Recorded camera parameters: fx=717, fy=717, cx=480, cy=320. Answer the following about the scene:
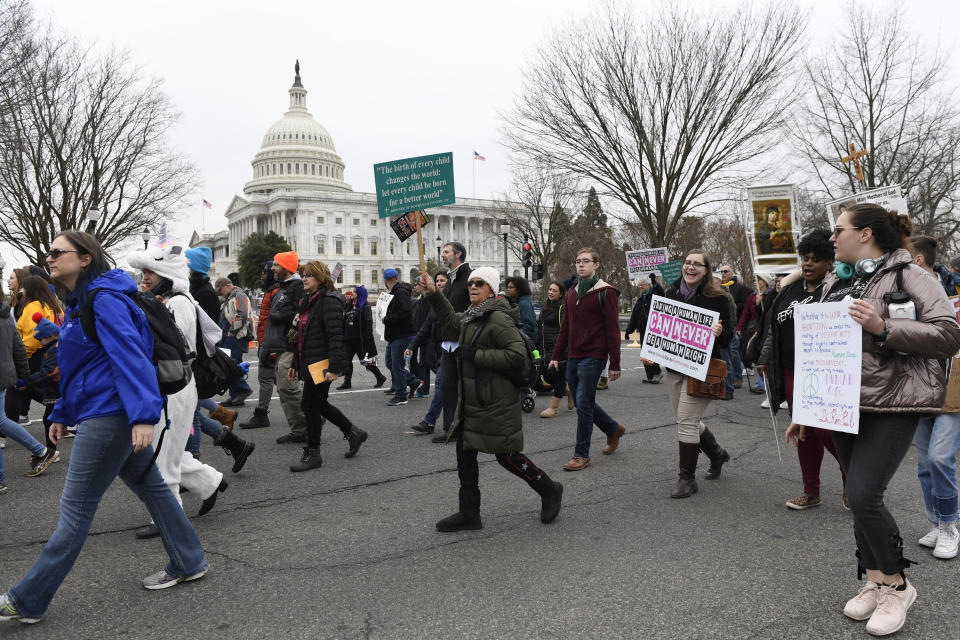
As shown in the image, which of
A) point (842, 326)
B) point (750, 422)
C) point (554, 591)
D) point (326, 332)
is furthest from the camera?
point (750, 422)

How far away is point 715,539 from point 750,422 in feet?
14.6

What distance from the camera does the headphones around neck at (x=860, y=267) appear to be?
9.52 feet


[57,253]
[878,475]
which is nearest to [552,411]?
[878,475]

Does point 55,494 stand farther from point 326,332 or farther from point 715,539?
point 715,539

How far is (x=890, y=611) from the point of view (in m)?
2.97

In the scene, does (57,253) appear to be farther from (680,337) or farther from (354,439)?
(680,337)

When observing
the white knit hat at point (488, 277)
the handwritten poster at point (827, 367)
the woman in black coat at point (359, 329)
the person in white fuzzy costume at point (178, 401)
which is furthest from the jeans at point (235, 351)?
the handwritten poster at point (827, 367)

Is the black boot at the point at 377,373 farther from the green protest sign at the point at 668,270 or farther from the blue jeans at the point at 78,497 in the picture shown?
the blue jeans at the point at 78,497

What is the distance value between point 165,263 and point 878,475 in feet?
13.7

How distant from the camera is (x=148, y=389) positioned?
10.5 feet

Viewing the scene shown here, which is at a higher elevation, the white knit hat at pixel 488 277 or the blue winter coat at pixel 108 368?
the white knit hat at pixel 488 277

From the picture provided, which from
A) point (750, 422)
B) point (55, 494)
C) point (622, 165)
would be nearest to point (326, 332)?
point (55, 494)

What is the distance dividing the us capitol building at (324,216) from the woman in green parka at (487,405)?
97852 millimetres

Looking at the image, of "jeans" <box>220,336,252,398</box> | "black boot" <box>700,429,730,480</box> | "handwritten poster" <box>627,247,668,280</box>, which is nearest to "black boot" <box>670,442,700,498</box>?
"black boot" <box>700,429,730,480</box>
